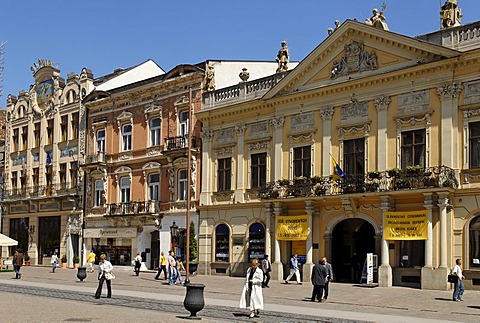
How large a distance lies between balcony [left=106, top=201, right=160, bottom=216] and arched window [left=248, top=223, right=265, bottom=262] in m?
8.38

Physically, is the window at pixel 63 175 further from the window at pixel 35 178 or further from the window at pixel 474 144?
the window at pixel 474 144

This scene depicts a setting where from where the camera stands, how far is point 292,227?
37312 mm

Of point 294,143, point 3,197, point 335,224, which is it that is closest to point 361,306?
point 335,224

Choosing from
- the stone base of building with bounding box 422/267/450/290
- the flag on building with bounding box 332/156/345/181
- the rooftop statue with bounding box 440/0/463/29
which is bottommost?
the stone base of building with bounding box 422/267/450/290

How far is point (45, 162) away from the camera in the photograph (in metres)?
57.9

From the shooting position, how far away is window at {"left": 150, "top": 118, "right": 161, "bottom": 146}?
156 feet

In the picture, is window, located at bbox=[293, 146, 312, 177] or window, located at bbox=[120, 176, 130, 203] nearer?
window, located at bbox=[293, 146, 312, 177]

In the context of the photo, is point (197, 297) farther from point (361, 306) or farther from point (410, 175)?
point (410, 175)

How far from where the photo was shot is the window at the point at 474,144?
3105cm

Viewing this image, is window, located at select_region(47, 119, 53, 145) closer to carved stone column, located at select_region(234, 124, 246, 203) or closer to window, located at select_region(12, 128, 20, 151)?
window, located at select_region(12, 128, 20, 151)

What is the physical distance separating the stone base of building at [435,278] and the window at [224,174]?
45.2 feet

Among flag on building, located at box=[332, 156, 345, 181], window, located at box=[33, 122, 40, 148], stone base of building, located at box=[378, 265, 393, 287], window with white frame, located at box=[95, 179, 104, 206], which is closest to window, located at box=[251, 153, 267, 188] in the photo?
flag on building, located at box=[332, 156, 345, 181]

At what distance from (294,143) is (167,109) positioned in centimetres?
1134

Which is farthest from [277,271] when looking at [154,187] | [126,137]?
[126,137]
